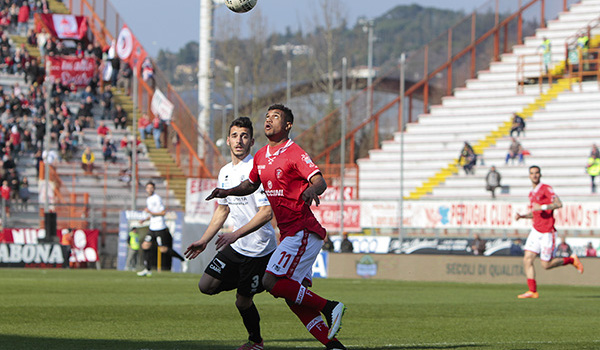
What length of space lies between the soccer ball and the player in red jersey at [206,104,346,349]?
3144 mm

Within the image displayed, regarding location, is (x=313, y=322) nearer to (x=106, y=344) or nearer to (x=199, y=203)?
(x=106, y=344)

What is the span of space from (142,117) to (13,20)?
1095 cm

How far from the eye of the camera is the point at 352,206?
37.7 m

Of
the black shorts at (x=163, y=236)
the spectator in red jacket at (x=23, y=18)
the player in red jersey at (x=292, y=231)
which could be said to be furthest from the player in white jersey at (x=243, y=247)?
the spectator in red jacket at (x=23, y=18)

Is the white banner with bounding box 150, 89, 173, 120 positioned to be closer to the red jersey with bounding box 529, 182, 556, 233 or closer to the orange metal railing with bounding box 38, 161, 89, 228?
the orange metal railing with bounding box 38, 161, 89, 228

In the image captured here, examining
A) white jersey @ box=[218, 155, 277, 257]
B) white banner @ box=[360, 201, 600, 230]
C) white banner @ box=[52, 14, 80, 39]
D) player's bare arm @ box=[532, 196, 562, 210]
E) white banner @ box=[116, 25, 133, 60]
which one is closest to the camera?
white jersey @ box=[218, 155, 277, 257]

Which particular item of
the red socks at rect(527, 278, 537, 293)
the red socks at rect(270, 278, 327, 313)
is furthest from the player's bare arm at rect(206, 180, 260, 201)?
the red socks at rect(527, 278, 537, 293)

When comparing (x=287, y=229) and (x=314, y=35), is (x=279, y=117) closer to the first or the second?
(x=287, y=229)

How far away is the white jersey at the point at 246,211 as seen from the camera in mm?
10273

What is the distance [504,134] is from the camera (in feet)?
146

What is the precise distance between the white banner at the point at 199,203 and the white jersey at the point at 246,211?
24378 millimetres

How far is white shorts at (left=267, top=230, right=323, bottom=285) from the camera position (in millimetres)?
9133

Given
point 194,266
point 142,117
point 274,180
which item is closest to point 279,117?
point 274,180

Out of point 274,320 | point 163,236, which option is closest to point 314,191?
point 274,320
